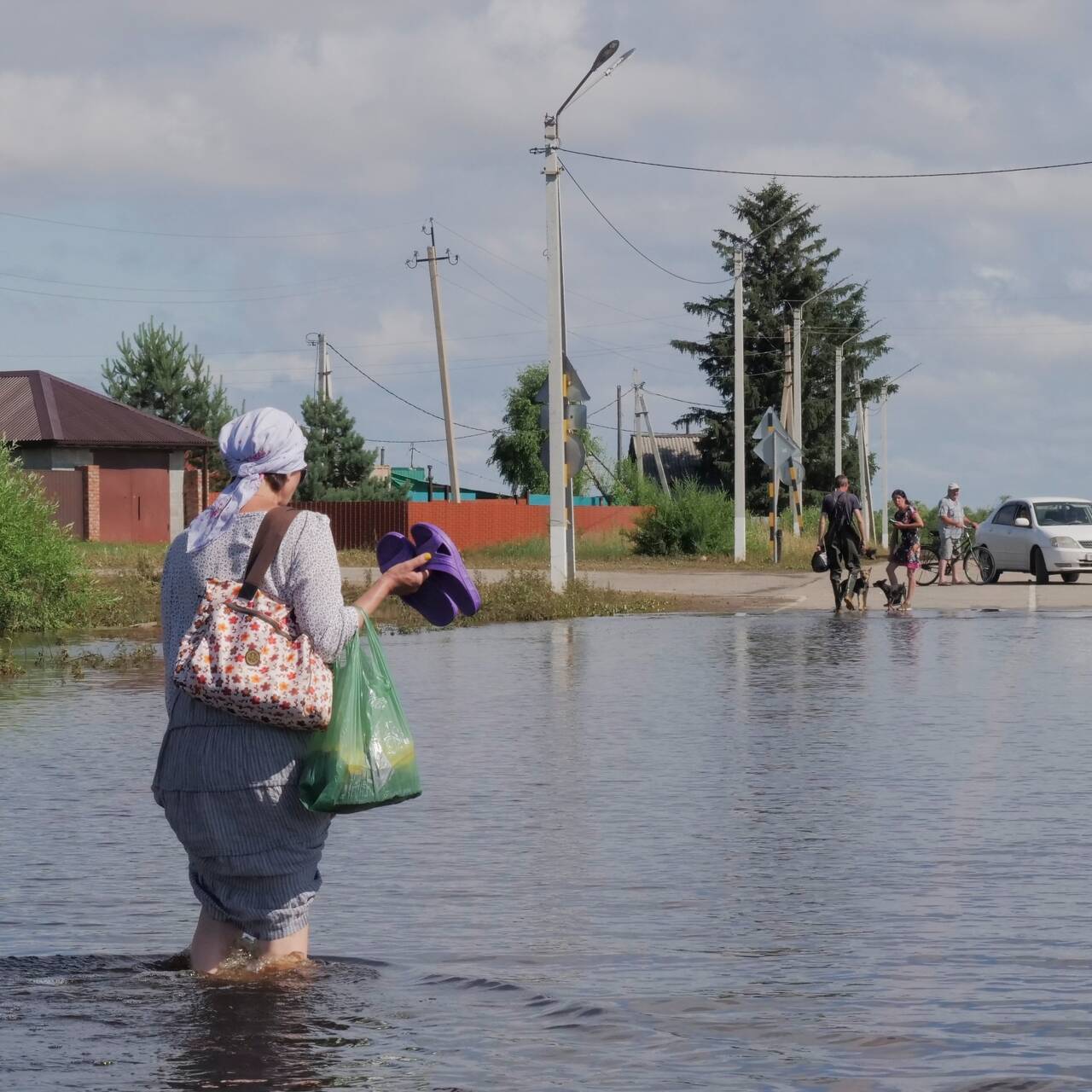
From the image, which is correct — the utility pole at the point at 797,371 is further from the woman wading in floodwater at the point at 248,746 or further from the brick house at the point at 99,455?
the woman wading in floodwater at the point at 248,746

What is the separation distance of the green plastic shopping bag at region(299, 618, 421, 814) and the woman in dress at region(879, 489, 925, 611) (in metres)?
21.2

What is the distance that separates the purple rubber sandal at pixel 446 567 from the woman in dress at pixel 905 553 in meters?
20.9

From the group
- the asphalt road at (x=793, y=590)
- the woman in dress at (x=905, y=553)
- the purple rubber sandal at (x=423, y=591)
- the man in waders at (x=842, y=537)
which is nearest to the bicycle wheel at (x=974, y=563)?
the asphalt road at (x=793, y=590)

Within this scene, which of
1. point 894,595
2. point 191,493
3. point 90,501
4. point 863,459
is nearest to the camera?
point 894,595

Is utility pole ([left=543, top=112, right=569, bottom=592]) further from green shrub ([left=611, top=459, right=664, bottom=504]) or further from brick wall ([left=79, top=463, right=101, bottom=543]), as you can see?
green shrub ([left=611, top=459, right=664, bottom=504])

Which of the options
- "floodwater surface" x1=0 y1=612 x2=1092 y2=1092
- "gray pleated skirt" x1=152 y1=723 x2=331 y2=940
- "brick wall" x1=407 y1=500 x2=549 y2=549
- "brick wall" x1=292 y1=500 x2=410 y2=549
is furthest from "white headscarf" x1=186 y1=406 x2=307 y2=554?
"brick wall" x1=407 y1=500 x2=549 y2=549

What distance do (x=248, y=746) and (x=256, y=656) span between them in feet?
0.92

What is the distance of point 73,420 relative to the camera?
62.9m

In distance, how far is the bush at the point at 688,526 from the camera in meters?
49.7

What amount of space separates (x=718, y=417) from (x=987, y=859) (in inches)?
3078

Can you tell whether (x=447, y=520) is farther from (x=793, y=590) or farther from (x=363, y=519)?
(x=793, y=590)

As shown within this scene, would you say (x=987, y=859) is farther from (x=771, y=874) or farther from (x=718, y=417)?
(x=718, y=417)

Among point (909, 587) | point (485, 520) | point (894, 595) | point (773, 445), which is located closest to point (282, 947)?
point (894, 595)

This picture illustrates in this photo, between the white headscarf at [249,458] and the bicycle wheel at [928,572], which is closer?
the white headscarf at [249,458]
